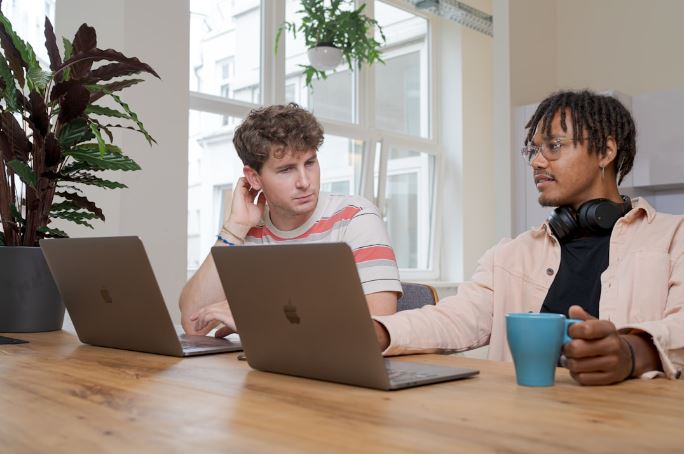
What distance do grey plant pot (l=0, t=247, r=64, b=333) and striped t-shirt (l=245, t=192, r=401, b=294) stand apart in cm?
58

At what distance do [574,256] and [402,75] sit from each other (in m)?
4.28

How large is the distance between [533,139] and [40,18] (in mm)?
2890

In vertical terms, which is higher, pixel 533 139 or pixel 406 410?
pixel 533 139

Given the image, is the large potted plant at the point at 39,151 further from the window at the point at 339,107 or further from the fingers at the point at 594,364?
the window at the point at 339,107

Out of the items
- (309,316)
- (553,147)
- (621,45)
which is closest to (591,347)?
(309,316)

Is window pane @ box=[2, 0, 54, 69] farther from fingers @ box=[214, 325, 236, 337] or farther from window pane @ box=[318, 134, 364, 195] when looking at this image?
fingers @ box=[214, 325, 236, 337]

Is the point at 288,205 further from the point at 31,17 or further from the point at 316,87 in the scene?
the point at 316,87

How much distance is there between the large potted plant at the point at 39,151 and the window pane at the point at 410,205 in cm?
389

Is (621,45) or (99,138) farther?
(621,45)

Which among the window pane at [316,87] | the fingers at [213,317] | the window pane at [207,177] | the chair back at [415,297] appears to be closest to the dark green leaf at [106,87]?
the fingers at [213,317]

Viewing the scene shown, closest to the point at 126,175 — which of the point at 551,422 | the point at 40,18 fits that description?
the point at 40,18

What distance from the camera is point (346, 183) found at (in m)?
5.38

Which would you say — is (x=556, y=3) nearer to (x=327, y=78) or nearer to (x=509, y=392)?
(x=327, y=78)

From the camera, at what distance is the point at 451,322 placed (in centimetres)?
152
